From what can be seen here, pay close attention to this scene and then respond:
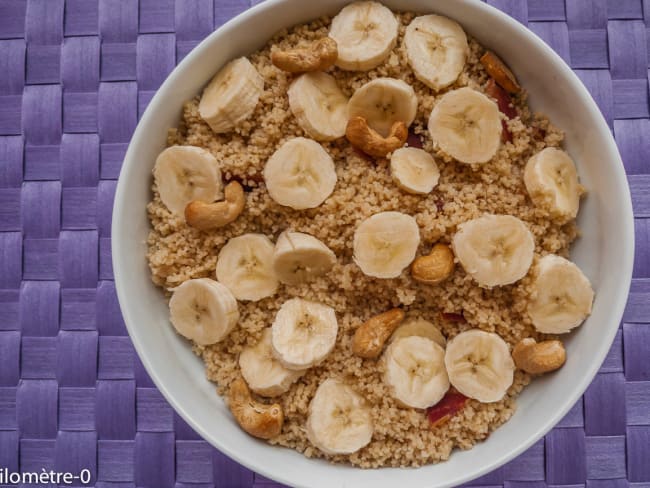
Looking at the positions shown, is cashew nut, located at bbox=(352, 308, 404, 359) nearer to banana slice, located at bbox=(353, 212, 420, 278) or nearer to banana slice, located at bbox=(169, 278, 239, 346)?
banana slice, located at bbox=(353, 212, 420, 278)

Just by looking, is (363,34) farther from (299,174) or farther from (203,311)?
(203,311)

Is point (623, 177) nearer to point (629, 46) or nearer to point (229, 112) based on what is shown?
point (629, 46)

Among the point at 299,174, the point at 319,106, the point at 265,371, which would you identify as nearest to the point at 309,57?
the point at 319,106

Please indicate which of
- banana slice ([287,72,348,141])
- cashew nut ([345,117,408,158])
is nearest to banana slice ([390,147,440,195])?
cashew nut ([345,117,408,158])

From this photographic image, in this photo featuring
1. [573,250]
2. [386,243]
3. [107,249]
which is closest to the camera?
[386,243]

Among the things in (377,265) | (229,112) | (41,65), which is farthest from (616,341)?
(41,65)

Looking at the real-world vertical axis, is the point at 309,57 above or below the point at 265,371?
above

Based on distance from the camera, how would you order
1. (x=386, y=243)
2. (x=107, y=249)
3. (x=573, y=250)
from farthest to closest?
(x=107, y=249), (x=573, y=250), (x=386, y=243)

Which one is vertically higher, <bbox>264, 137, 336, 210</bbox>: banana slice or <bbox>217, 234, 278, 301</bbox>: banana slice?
<bbox>264, 137, 336, 210</bbox>: banana slice
